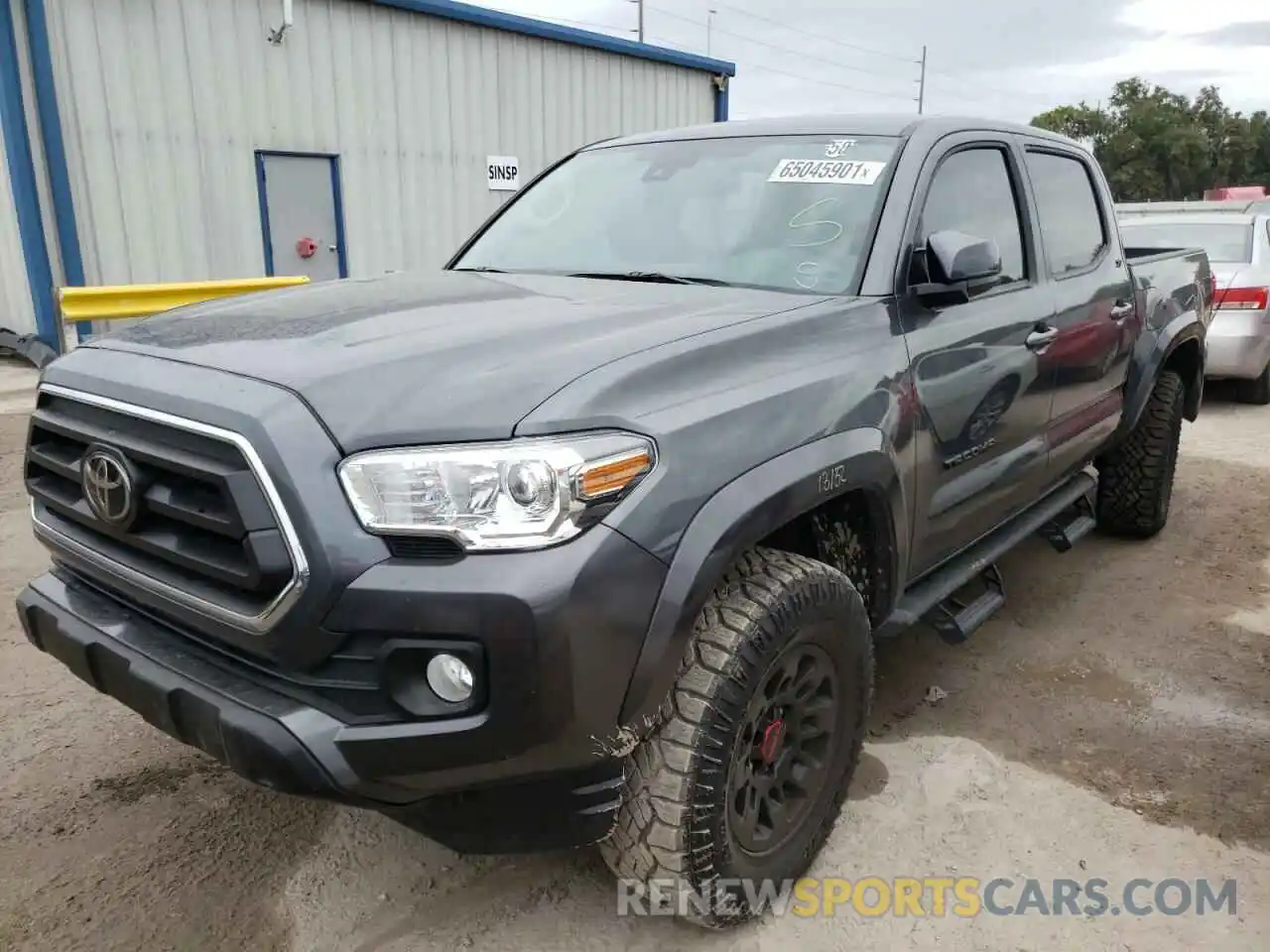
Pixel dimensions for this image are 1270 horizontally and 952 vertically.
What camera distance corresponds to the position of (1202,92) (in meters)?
63.0

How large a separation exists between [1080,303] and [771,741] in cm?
228

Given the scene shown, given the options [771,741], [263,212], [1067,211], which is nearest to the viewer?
[771,741]

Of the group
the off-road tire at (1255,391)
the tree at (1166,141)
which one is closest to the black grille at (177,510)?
the off-road tire at (1255,391)

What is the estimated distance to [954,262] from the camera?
2.63 meters

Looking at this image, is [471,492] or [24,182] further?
[24,182]

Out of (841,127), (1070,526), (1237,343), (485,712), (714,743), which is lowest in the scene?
(1070,526)

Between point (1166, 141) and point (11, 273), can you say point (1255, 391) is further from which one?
point (1166, 141)

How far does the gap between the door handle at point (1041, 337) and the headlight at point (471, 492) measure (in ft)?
6.72

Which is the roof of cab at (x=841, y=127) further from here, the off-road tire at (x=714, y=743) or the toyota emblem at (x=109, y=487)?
the toyota emblem at (x=109, y=487)

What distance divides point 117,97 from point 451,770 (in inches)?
363

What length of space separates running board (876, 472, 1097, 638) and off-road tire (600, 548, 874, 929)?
0.54 metres

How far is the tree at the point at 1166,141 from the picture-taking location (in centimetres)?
5553

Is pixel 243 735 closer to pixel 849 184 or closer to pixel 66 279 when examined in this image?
pixel 849 184

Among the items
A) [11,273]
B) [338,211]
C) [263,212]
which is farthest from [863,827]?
[11,273]
